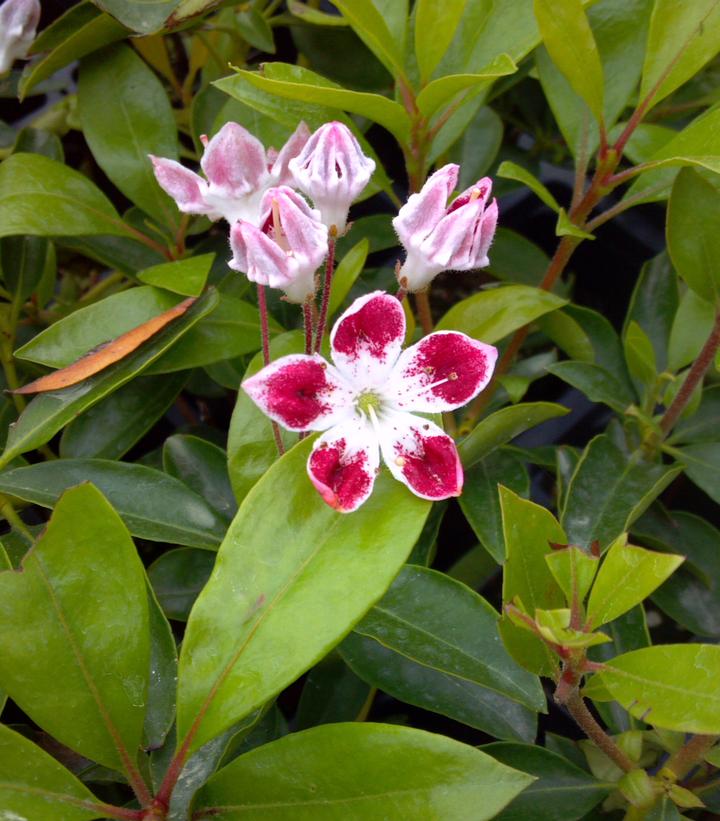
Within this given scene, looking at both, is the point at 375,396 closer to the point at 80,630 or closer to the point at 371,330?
the point at 371,330

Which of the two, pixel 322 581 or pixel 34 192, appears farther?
pixel 34 192

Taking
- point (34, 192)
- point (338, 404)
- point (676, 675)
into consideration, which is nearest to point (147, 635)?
point (338, 404)

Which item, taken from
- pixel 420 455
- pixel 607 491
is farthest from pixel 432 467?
pixel 607 491

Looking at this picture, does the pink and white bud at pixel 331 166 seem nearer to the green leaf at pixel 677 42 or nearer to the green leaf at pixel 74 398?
the green leaf at pixel 74 398

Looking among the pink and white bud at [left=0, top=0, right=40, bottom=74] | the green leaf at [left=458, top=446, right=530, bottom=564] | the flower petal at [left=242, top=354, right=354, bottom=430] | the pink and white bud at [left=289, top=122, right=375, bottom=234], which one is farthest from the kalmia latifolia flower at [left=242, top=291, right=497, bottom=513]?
the pink and white bud at [left=0, top=0, right=40, bottom=74]

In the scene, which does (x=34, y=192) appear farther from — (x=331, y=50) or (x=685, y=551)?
(x=685, y=551)

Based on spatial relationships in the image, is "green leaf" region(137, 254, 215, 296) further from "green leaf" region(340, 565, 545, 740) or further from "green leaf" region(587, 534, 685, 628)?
"green leaf" region(587, 534, 685, 628)
